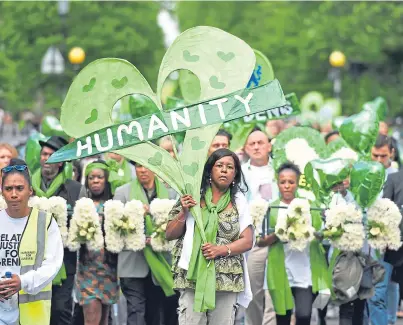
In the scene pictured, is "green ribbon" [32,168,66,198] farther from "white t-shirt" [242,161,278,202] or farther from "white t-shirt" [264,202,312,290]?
"white t-shirt" [264,202,312,290]

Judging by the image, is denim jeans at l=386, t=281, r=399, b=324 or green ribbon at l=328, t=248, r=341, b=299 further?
denim jeans at l=386, t=281, r=399, b=324

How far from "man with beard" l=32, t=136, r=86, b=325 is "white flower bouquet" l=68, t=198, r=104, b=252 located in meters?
0.24

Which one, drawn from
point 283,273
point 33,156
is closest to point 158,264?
point 283,273

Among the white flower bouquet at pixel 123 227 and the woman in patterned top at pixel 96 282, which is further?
the woman in patterned top at pixel 96 282

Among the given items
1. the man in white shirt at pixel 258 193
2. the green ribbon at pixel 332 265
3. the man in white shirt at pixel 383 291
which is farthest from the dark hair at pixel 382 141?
the green ribbon at pixel 332 265

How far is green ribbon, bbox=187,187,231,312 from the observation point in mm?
8469

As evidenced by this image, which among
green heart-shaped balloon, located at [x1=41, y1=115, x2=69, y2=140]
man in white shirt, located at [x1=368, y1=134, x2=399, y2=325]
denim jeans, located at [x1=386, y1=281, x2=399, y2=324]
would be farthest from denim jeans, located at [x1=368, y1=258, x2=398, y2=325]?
green heart-shaped balloon, located at [x1=41, y1=115, x2=69, y2=140]

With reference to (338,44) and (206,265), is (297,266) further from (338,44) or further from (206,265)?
(338,44)

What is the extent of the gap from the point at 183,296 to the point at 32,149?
349 cm

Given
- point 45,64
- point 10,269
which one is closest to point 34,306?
point 10,269

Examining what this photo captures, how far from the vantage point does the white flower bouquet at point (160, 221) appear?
10.6 meters

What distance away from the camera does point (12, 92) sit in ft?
162

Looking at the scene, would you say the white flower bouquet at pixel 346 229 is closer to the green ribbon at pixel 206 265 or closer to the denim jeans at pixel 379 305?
the denim jeans at pixel 379 305

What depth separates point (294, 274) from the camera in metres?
10.6
